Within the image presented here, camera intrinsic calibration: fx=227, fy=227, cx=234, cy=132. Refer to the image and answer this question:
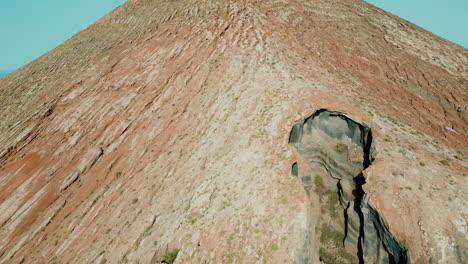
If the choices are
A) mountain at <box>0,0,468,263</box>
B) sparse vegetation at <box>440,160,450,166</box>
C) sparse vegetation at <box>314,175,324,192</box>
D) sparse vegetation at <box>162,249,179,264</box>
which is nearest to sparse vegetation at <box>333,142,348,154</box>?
mountain at <box>0,0,468,263</box>

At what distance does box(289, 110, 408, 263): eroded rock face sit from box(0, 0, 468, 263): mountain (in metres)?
0.09

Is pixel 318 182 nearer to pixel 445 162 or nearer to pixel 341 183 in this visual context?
pixel 341 183

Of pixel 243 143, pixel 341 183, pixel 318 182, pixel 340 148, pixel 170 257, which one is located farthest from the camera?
pixel 243 143

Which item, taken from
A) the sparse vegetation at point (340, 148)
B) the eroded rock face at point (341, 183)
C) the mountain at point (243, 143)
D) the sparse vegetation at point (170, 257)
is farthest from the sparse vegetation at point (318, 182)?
the sparse vegetation at point (170, 257)

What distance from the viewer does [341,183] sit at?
15.9 meters

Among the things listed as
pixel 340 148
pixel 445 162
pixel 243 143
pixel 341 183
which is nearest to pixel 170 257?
pixel 243 143

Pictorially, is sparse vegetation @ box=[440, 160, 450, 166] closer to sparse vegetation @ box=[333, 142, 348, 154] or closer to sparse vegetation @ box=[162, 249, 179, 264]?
sparse vegetation @ box=[333, 142, 348, 154]

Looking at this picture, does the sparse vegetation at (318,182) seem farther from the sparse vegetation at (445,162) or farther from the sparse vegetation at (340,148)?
the sparse vegetation at (445,162)

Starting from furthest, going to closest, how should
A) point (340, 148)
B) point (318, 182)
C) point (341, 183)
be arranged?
point (318, 182), point (340, 148), point (341, 183)

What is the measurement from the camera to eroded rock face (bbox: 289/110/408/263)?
1292cm

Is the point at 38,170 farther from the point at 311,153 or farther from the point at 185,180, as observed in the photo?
the point at 311,153

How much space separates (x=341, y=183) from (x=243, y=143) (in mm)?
7770

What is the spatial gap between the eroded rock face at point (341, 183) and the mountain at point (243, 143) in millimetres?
95

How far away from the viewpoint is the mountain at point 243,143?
44.7ft
